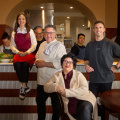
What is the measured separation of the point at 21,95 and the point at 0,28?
3.53 meters

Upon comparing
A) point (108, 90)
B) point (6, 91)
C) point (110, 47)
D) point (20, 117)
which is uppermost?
point (110, 47)

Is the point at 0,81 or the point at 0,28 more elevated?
the point at 0,28

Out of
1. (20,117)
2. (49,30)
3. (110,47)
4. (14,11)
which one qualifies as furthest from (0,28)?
(110,47)

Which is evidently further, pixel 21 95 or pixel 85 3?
pixel 85 3

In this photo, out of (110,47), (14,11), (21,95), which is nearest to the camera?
(110,47)

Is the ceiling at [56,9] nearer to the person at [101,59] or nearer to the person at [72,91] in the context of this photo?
the person at [101,59]

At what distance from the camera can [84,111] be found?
1978 mm

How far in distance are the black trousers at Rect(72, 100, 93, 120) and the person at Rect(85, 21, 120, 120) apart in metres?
0.40

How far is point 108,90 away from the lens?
2.39 metres

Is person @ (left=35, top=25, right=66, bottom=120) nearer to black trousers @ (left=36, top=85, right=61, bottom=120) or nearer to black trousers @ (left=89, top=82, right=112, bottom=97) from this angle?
black trousers @ (left=36, top=85, right=61, bottom=120)

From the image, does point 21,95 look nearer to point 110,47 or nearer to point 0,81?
point 0,81

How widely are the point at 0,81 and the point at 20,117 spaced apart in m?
0.66

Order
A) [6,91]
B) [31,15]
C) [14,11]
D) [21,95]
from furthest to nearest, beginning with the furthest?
[31,15] → [14,11] → [6,91] → [21,95]

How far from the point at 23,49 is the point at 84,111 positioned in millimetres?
1324
